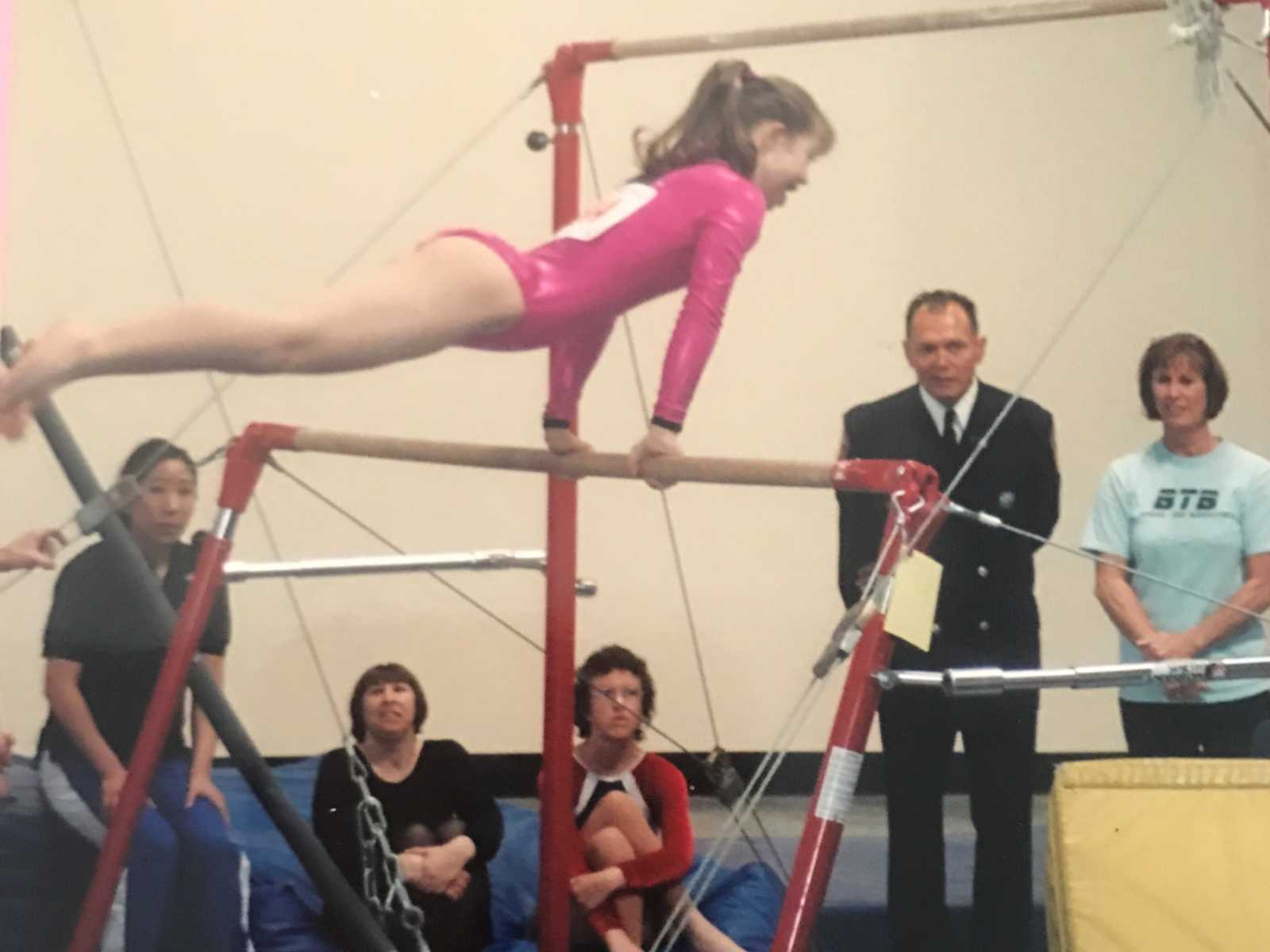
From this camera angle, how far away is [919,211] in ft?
4.78

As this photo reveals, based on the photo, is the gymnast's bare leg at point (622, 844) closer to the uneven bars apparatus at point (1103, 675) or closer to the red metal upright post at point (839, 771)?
the red metal upright post at point (839, 771)

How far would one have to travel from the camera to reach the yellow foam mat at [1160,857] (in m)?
1.20

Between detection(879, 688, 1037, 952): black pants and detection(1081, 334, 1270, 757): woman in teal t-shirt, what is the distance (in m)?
0.13

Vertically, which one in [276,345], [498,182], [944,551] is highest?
[498,182]

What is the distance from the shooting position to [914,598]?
121 centimetres

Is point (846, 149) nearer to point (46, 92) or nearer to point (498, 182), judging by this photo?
point (498, 182)

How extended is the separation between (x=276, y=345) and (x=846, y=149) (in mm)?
635

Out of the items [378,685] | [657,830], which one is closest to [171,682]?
[378,685]

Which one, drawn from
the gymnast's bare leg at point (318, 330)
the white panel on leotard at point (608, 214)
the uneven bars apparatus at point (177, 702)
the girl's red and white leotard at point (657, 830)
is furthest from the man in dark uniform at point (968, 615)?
the uneven bars apparatus at point (177, 702)

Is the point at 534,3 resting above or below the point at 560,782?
above

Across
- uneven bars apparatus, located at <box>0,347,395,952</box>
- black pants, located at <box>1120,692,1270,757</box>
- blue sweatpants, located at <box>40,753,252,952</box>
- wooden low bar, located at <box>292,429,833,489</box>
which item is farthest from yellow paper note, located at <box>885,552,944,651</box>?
blue sweatpants, located at <box>40,753,252,952</box>

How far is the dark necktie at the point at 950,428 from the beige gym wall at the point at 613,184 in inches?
2.3

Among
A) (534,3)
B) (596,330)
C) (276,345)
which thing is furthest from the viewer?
(534,3)

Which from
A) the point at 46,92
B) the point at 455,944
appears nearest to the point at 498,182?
the point at 46,92
